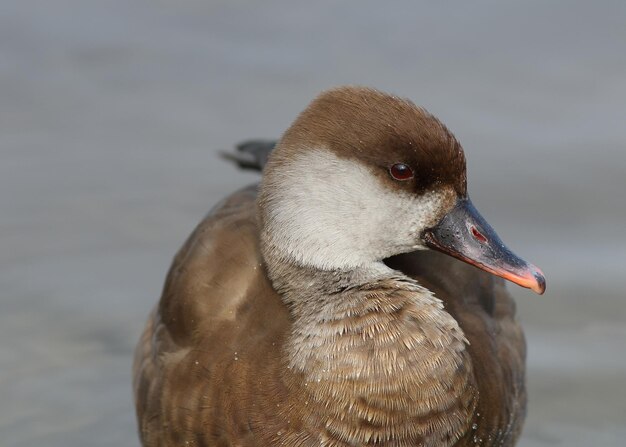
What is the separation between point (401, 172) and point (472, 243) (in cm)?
39

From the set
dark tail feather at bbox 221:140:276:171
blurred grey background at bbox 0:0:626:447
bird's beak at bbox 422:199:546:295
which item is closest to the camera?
bird's beak at bbox 422:199:546:295

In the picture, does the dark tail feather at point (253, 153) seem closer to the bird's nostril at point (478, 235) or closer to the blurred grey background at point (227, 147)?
the blurred grey background at point (227, 147)

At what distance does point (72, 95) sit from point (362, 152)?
372 cm

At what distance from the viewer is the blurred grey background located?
6.28 meters

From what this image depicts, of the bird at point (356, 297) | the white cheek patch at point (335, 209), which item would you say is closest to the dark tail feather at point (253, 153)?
the bird at point (356, 297)

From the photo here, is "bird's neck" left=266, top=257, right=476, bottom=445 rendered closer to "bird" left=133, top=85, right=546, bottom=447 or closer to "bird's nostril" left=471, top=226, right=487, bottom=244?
"bird" left=133, top=85, right=546, bottom=447

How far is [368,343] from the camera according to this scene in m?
4.74

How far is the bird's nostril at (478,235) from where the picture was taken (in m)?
4.82

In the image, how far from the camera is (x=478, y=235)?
4.83m

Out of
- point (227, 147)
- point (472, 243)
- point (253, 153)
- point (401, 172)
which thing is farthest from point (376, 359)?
point (227, 147)

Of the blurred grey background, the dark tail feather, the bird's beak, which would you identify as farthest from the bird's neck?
the dark tail feather

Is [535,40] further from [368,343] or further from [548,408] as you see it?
[368,343]

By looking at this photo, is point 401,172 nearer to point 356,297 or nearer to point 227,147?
point 356,297

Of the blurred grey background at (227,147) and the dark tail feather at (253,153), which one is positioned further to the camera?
the dark tail feather at (253,153)
